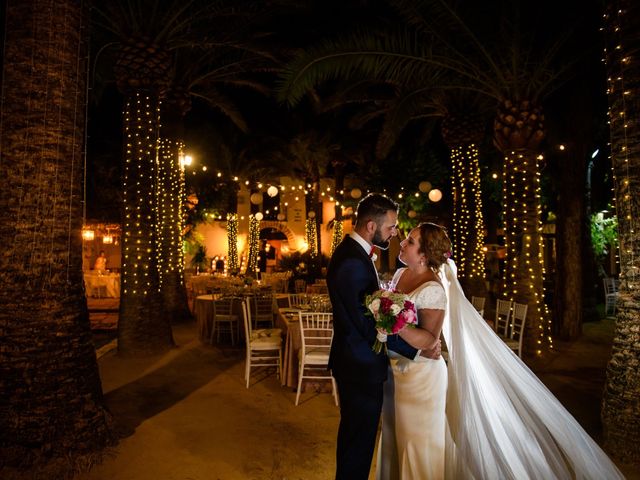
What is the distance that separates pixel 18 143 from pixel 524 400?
4738 mm

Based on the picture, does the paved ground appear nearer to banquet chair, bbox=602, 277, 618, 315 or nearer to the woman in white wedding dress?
the woman in white wedding dress

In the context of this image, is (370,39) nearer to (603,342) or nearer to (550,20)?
(550,20)

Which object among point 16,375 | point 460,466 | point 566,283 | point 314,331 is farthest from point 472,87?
point 16,375

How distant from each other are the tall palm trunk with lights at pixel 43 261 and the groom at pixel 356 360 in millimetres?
2548

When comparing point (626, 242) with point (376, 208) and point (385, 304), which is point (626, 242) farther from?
point (385, 304)

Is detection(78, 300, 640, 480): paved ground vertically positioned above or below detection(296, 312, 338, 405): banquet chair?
below

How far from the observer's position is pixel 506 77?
8.38 meters

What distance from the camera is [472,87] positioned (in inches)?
348

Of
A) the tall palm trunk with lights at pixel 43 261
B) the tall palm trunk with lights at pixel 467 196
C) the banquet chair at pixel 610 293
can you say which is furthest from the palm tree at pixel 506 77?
the banquet chair at pixel 610 293

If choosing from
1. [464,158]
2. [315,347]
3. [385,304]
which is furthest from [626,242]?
[464,158]

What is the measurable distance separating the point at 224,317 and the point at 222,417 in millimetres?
4478

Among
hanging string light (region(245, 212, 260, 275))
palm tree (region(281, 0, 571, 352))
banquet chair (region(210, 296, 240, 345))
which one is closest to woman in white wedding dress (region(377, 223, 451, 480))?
palm tree (region(281, 0, 571, 352))

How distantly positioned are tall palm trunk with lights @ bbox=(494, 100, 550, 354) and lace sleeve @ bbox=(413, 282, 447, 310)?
6.16 metres

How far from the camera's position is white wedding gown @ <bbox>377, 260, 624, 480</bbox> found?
323 cm
